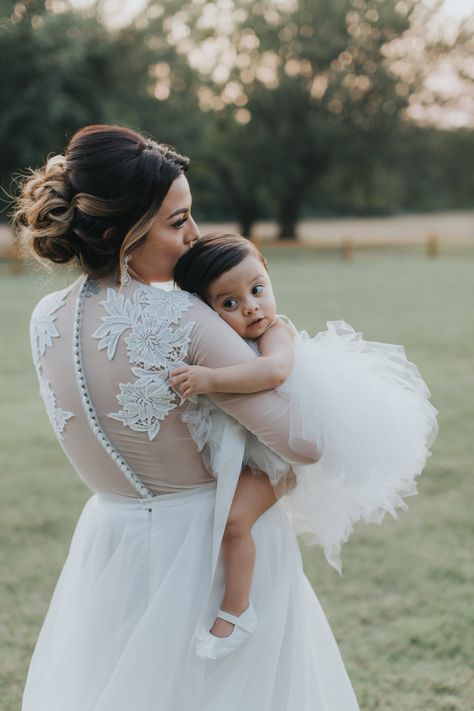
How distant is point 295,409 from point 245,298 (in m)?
0.26

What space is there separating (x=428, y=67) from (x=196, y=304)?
35318 mm

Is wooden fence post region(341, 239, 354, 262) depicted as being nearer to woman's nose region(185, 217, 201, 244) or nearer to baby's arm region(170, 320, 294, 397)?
woman's nose region(185, 217, 201, 244)

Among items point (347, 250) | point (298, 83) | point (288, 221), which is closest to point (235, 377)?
point (347, 250)

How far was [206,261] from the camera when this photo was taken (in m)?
1.78

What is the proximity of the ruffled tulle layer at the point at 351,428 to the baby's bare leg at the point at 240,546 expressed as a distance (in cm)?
14

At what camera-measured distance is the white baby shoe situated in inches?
69.9

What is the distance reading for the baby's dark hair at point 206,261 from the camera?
1.79 meters

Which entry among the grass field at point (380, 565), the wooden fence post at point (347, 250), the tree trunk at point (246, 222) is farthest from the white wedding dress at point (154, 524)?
the tree trunk at point (246, 222)

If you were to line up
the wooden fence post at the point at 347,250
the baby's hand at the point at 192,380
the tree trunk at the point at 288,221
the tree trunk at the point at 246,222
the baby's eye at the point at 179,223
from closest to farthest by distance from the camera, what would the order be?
the baby's hand at the point at 192,380
the baby's eye at the point at 179,223
the wooden fence post at the point at 347,250
the tree trunk at the point at 288,221
the tree trunk at the point at 246,222

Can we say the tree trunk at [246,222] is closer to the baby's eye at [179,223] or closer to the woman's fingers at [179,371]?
the baby's eye at [179,223]

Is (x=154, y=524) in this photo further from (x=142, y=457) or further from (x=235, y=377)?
(x=235, y=377)

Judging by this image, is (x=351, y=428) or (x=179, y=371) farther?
(x=351, y=428)

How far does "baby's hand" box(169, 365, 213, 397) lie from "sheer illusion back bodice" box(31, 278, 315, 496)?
25 mm

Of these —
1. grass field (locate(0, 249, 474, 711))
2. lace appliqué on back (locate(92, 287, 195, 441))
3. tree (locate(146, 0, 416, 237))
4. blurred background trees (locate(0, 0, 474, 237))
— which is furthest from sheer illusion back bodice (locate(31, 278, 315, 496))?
tree (locate(146, 0, 416, 237))
